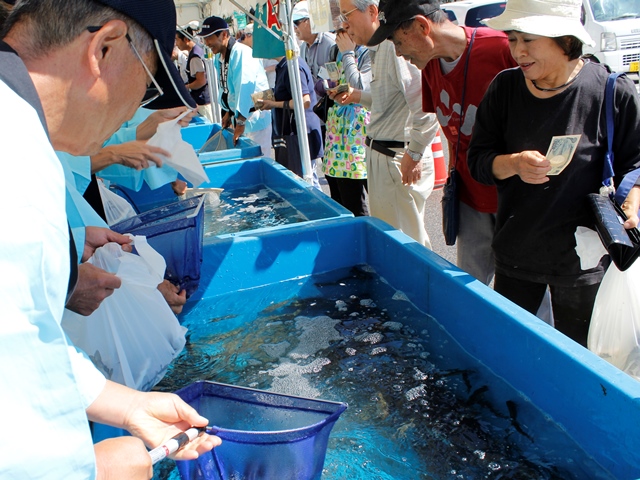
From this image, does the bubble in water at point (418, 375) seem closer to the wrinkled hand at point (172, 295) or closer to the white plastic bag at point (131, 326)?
the white plastic bag at point (131, 326)

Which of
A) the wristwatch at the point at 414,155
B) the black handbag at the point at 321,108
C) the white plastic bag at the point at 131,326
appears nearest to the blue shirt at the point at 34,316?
the white plastic bag at the point at 131,326

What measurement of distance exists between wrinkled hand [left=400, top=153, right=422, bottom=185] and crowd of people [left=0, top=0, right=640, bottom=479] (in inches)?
0.5

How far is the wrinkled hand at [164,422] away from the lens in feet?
3.35

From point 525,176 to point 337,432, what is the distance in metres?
0.95

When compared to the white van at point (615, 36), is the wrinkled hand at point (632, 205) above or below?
below

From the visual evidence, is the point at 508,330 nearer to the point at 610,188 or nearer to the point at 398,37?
the point at 610,188

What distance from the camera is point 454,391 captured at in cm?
170

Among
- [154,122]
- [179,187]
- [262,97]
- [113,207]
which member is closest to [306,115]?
[262,97]

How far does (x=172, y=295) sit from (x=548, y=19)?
154cm

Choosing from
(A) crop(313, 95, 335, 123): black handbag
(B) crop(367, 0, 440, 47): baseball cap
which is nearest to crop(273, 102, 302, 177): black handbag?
(A) crop(313, 95, 335, 123): black handbag

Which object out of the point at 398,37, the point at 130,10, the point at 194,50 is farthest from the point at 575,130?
the point at 194,50

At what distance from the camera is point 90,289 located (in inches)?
60.7

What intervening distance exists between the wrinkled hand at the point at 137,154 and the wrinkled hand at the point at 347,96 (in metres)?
1.43

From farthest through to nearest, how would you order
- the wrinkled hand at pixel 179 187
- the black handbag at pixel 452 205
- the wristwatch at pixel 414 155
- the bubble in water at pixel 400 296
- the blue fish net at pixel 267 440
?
the wrinkled hand at pixel 179 187 < the wristwatch at pixel 414 155 < the black handbag at pixel 452 205 < the bubble in water at pixel 400 296 < the blue fish net at pixel 267 440
